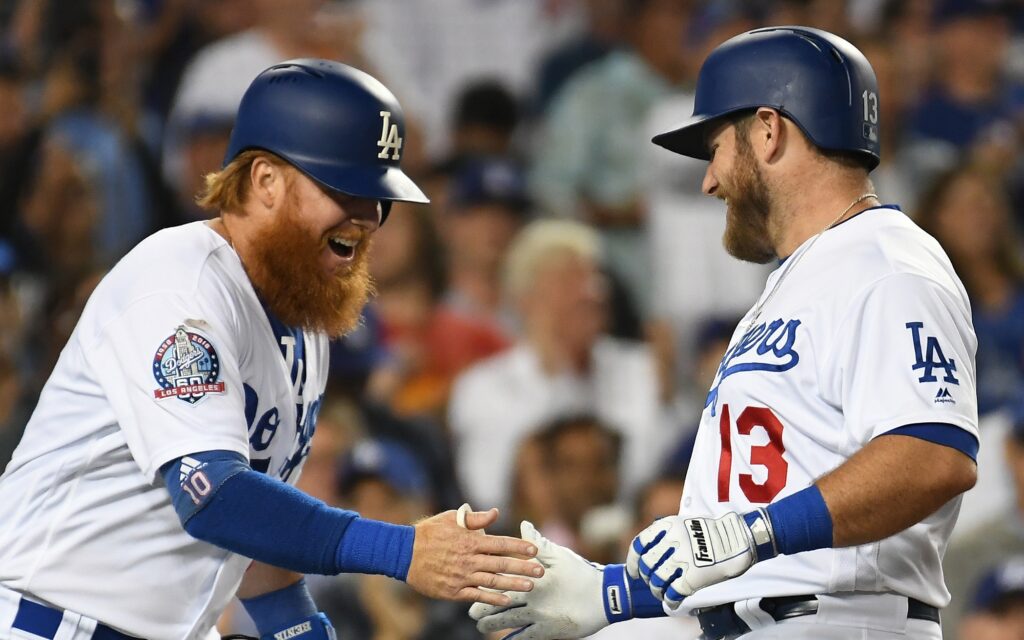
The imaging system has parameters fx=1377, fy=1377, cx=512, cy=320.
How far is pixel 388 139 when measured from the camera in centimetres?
338

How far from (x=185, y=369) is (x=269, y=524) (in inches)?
14.8

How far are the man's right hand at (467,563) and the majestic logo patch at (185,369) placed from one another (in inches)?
22.0

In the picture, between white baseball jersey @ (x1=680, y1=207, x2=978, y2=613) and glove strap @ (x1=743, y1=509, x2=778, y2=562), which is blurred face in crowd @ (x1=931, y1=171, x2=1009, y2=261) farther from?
glove strap @ (x1=743, y1=509, x2=778, y2=562)

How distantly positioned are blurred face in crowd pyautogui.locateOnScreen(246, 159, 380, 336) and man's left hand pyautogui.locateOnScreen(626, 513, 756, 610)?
1038 millimetres

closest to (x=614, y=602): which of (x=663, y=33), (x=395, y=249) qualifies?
(x=395, y=249)

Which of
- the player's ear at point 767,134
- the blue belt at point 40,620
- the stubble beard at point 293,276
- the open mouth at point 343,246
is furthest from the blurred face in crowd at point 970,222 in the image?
the blue belt at point 40,620

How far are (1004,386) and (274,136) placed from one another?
15.0 ft

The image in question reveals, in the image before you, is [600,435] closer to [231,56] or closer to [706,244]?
[706,244]

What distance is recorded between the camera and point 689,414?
658 centimetres

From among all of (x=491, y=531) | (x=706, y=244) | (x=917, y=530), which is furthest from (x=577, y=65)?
(x=917, y=530)

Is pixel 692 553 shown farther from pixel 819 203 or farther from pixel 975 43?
pixel 975 43

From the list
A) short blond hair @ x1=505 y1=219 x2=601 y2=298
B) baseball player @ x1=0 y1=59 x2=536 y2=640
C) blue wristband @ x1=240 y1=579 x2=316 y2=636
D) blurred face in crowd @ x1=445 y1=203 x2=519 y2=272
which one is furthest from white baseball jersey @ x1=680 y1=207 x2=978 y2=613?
blurred face in crowd @ x1=445 y1=203 x2=519 y2=272

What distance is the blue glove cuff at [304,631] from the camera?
3545mm

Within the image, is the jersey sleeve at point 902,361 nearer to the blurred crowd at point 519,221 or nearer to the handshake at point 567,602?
the handshake at point 567,602
